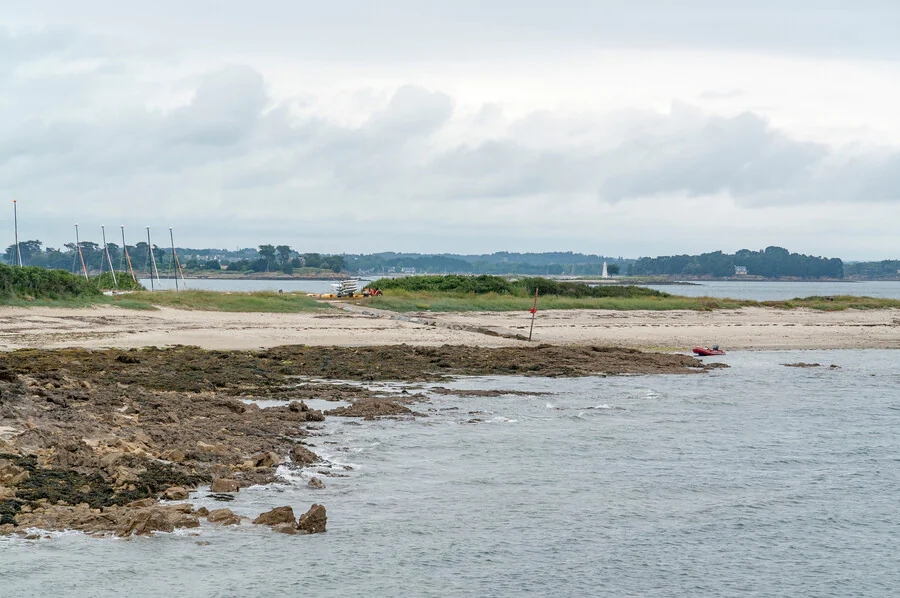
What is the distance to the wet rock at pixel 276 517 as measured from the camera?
961 cm

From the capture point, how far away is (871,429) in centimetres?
1752

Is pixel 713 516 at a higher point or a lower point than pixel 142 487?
lower

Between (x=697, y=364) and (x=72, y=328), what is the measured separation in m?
20.3

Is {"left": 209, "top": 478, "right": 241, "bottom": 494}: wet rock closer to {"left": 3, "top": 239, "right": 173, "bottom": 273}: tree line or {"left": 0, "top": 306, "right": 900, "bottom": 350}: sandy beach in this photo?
{"left": 0, "top": 306, "right": 900, "bottom": 350}: sandy beach

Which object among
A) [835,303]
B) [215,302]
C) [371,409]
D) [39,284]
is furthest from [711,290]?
[371,409]

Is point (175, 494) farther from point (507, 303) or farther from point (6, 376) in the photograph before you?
point (507, 303)

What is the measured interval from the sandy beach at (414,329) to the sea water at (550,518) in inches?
519

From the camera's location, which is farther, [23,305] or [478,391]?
[23,305]

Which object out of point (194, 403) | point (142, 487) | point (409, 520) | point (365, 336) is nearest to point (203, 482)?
point (142, 487)

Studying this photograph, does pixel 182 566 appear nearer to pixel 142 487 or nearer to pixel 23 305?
pixel 142 487

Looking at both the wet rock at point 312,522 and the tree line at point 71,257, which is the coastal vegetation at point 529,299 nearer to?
the wet rock at point 312,522

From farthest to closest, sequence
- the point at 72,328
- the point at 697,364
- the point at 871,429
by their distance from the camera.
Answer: the point at 72,328 → the point at 697,364 → the point at 871,429

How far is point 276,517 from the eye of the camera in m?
9.62

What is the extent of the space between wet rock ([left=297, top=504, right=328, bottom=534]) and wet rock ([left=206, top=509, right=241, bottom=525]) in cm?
66
